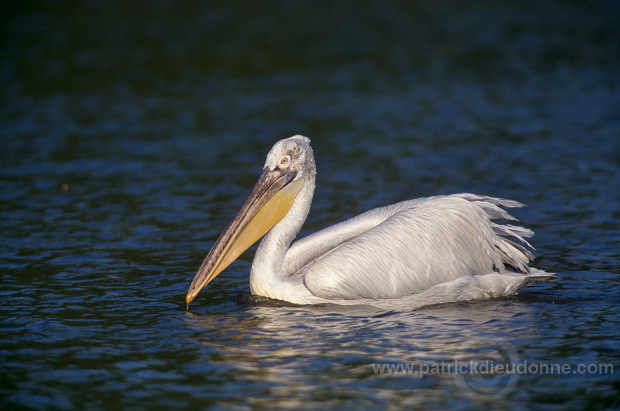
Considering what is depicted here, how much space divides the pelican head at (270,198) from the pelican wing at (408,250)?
301 millimetres

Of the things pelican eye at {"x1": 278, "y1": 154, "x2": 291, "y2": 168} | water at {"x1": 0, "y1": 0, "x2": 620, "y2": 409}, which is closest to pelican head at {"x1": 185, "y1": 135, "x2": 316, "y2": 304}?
pelican eye at {"x1": 278, "y1": 154, "x2": 291, "y2": 168}

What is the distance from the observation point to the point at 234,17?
2017 cm

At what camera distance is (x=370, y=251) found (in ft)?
19.1

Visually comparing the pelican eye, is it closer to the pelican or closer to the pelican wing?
the pelican

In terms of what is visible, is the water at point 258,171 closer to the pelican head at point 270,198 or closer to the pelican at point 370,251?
the pelican at point 370,251

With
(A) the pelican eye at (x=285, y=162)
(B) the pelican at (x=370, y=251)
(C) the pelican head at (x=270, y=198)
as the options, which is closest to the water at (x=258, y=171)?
(B) the pelican at (x=370, y=251)

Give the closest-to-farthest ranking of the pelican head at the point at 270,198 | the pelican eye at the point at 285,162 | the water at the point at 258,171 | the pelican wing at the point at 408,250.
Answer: the water at the point at 258,171, the pelican wing at the point at 408,250, the pelican head at the point at 270,198, the pelican eye at the point at 285,162

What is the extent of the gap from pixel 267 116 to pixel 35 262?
603 centimetres

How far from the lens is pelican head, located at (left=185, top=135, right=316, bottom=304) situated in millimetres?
6148

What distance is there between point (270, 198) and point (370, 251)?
0.89 m

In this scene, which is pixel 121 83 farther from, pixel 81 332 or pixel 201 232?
pixel 81 332

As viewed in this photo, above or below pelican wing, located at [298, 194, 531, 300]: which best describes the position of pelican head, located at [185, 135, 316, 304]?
above

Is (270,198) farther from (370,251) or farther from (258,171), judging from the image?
(258,171)

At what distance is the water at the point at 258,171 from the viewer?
484cm
